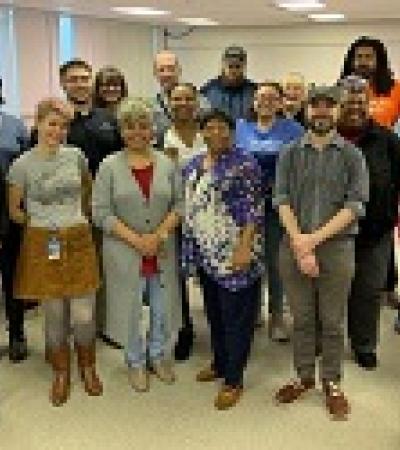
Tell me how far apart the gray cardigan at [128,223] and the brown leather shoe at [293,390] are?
598mm

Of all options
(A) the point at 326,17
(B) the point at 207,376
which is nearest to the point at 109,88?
(B) the point at 207,376

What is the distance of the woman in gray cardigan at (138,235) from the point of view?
10.6ft

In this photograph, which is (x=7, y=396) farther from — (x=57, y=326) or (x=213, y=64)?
(x=213, y=64)

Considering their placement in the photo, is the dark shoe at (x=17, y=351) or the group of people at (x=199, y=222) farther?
the dark shoe at (x=17, y=351)

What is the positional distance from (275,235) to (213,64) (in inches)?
398

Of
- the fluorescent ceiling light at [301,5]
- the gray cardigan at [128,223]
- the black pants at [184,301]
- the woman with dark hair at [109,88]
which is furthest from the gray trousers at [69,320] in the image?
the fluorescent ceiling light at [301,5]

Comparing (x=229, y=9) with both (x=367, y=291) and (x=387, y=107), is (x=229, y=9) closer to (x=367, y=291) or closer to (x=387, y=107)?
(x=387, y=107)

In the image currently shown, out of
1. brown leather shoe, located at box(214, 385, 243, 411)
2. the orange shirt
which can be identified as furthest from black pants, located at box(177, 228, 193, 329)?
the orange shirt

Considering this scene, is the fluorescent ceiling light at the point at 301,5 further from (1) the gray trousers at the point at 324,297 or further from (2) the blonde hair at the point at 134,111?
(1) the gray trousers at the point at 324,297

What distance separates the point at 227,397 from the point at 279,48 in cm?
1049

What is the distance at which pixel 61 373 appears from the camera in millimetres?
3387

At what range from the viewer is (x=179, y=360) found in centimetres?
376

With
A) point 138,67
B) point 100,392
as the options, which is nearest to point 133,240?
point 100,392

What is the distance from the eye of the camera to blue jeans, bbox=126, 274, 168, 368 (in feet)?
11.1
